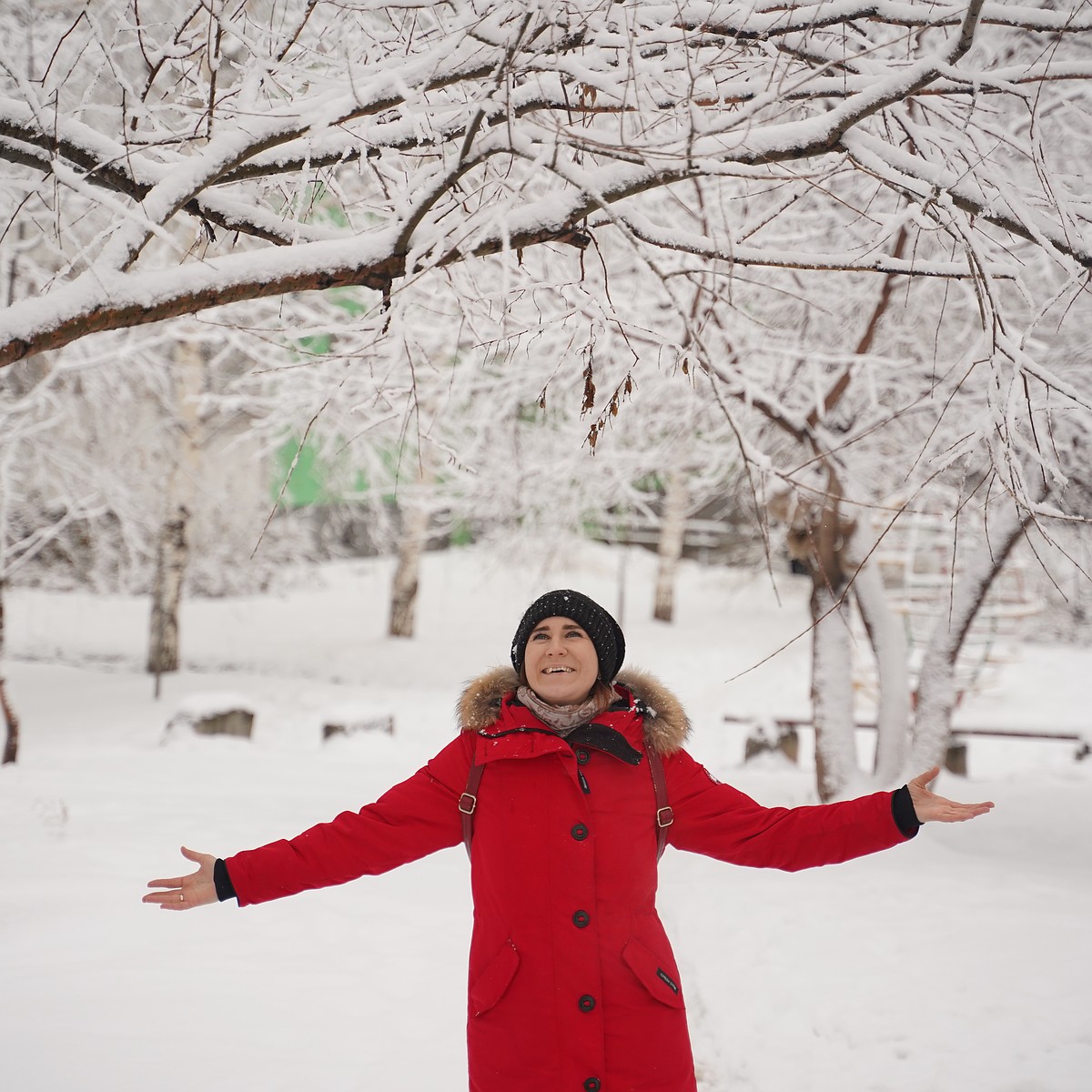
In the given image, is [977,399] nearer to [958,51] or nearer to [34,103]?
[958,51]

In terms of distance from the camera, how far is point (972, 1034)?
3100 mm

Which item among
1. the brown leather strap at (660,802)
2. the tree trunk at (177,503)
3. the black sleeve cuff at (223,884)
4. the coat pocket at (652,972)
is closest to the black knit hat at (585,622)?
the brown leather strap at (660,802)

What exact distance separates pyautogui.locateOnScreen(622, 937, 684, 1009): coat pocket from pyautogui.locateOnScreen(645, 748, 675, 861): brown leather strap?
0.20m

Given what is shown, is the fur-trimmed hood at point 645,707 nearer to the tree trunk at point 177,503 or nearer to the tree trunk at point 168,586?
the tree trunk at point 177,503

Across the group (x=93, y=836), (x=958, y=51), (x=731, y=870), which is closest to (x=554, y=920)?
(x=958, y=51)

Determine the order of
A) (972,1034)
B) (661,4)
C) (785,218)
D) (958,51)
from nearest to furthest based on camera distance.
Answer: (958,51), (661,4), (972,1034), (785,218)

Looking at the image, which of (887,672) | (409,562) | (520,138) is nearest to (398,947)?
(520,138)

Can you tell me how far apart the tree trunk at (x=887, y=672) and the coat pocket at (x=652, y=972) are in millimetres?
4425

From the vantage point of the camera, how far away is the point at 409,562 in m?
13.9

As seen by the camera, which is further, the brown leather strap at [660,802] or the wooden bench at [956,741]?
the wooden bench at [956,741]

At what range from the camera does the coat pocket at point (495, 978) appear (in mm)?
1855

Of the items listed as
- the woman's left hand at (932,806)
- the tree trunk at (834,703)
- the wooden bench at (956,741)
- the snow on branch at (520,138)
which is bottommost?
the wooden bench at (956,741)

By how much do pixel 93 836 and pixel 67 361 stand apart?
13.7ft

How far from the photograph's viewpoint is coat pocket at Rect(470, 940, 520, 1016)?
6.09 feet
